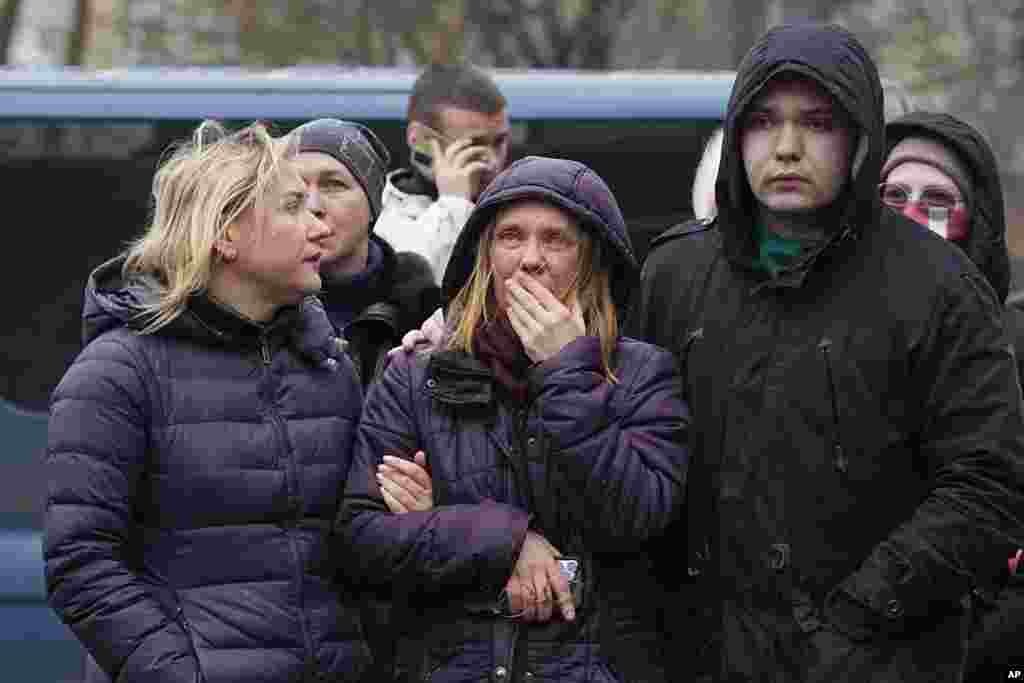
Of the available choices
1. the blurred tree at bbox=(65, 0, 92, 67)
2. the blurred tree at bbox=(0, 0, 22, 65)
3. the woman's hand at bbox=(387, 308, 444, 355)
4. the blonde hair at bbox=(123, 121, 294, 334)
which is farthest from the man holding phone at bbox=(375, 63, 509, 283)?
the blurred tree at bbox=(65, 0, 92, 67)

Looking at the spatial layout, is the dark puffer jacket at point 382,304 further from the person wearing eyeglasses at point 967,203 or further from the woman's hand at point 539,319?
the person wearing eyeglasses at point 967,203

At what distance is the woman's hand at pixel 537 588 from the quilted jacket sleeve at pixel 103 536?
1.91ft

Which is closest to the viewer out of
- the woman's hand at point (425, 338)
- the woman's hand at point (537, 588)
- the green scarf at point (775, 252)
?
the woman's hand at point (537, 588)

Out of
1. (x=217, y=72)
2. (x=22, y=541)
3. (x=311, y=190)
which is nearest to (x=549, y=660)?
(x=311, y=190)

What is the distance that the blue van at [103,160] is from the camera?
15.6 feet

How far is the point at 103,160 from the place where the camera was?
16.0 ft

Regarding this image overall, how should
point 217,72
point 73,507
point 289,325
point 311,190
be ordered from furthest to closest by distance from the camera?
point 217,72, point 311,190, point 289,325, point 73,507

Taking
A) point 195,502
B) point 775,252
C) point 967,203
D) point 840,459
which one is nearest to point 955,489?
point 840,459

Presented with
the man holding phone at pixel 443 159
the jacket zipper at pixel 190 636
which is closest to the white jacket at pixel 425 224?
the man holding phone at pixel 443 159

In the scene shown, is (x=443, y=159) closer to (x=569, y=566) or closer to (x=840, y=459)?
(x=569, y=566)

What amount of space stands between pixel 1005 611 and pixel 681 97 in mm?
1724

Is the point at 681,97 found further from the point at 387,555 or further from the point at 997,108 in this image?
the point at 997,108

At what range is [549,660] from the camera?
316 cm

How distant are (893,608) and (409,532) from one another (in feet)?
2.80
